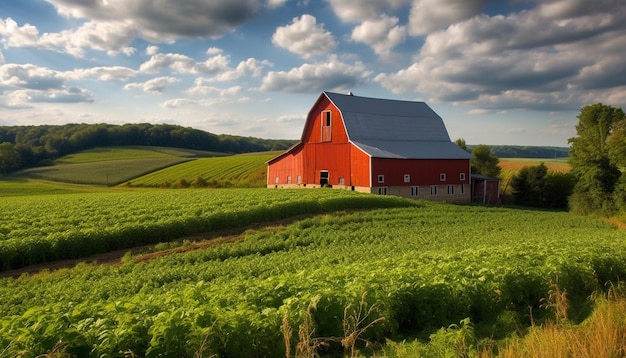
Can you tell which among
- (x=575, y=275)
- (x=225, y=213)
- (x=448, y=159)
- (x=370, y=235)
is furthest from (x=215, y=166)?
(x=575, y=275)

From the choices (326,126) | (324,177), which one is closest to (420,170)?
(324,177)

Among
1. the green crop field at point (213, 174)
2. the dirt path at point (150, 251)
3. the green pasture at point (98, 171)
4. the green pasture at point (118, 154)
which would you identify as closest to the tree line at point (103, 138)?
the green pasture at point (118, 154)

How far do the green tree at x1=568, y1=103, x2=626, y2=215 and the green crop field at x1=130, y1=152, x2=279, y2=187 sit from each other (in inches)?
1405

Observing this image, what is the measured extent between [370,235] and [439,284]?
11923 millimetres

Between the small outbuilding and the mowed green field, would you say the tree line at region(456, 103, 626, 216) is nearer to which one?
the small outbuilding

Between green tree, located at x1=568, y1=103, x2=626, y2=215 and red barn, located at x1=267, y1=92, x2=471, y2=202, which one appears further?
green tree, located at x1=568, y1=103, x2=626, y2=215

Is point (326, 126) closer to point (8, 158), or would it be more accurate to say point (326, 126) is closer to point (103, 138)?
point (8, 158)

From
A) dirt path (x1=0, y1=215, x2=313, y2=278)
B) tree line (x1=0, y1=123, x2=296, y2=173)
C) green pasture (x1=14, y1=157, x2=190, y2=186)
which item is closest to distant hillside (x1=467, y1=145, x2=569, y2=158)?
tree line (x1=0, y1=123, x2=296, y2=173)

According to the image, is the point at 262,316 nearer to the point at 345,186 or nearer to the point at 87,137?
the point at 345,186

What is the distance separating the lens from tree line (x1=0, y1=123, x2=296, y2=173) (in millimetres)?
113000

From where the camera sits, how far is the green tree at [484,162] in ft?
191

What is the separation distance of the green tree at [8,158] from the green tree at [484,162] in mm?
91772

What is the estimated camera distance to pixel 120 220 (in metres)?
20.7

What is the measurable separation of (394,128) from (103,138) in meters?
112
